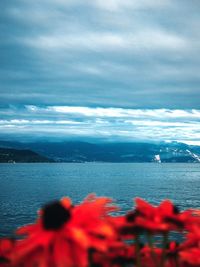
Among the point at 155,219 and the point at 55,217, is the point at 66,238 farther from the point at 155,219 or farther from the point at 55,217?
the point at 155,219

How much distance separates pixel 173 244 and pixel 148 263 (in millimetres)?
787

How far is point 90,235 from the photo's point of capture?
9.75 feet

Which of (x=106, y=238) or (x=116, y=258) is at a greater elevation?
(x=106, y=238)

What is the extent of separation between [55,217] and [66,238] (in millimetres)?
405

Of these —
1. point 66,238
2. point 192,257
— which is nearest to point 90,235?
point 66,238

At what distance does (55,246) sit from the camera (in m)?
2.90

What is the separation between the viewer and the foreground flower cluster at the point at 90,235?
2.84 m

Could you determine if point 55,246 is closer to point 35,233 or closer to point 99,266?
point 35,233

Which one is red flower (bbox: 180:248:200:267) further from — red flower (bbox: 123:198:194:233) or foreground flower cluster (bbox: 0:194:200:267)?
red flower (bbox: 123:198:194:233)

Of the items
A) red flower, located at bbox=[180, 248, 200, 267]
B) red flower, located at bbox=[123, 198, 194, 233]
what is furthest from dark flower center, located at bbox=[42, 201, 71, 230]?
red flower, located at bbox=[180, 248, 200, 267]

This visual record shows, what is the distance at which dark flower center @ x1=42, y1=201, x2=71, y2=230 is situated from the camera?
3.24m

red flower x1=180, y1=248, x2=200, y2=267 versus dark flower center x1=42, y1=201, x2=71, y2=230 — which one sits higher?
dark flower center x1=42, y1=201, x2=71, y2=230

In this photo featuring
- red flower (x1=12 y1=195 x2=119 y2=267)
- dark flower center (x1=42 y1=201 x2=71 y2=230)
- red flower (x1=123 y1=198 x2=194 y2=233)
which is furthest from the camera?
red flower (x1=123 y1=198 x2=194 y2=233)

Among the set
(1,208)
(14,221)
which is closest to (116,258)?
(14,221)
